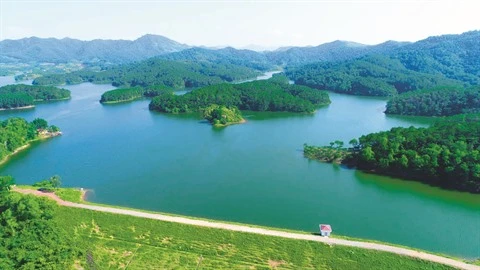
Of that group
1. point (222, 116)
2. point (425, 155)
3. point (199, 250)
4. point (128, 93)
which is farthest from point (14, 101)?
point (425, 155)

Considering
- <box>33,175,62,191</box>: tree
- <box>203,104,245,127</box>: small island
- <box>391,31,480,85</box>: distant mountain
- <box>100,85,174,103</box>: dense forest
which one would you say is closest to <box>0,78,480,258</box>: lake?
<box>203,104,245,127</box>: small island

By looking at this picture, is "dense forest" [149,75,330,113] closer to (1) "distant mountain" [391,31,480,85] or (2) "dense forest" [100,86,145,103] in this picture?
(2) "dense forest" [100,86,145,103]

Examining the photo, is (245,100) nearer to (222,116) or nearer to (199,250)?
(222,116)

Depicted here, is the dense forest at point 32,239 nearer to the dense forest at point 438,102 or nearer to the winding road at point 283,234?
the winding road at point 283,234

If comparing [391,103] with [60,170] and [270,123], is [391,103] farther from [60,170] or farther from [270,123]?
[60,170]

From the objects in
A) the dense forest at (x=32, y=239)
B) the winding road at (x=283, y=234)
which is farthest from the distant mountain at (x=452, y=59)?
the dense forest at (x=32, y=239)

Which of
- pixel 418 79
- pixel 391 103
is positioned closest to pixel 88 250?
pixel 391 103
